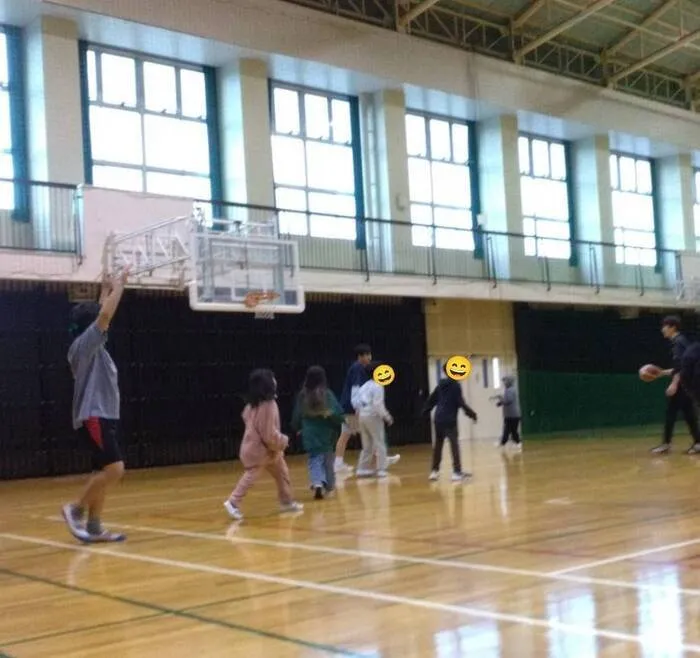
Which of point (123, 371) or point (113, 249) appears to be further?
point (123, 371)

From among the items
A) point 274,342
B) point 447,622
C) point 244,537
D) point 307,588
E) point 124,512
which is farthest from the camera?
point 274,342

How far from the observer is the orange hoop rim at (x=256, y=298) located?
48.9 feet

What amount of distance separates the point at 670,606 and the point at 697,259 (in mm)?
23867

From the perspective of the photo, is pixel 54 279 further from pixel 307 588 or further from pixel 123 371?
pixel 307 588

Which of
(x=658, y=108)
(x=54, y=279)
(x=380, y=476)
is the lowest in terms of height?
(x=380, y=476)

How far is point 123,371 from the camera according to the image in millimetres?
18203

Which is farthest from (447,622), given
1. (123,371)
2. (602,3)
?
(602,3)

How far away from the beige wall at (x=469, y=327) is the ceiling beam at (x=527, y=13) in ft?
22.0

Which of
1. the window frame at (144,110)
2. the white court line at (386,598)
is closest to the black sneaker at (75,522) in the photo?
the white court line at (386,598)

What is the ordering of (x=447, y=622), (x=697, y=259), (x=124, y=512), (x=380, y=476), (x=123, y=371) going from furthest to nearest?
(x=697, y=259)
(x=123, y=371)
(x=380, y=476)
(x=124, y=512)
(x=447, y=622)

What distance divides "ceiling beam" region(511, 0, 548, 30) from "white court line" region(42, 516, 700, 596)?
18.3m

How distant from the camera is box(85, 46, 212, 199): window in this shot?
1872 centimetres

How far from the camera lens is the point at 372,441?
1332cm

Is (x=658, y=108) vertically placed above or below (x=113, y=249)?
above
